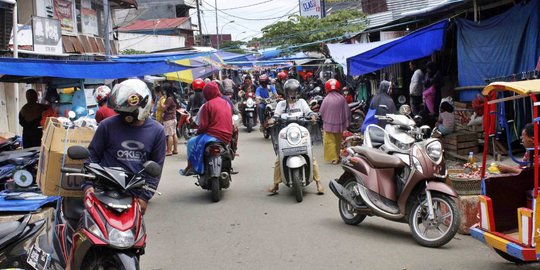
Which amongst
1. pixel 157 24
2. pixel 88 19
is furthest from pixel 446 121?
pixel 157 24

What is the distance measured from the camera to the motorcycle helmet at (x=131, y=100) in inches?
170

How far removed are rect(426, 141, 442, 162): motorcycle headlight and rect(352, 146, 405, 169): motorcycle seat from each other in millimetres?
382

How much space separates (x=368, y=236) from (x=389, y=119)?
4.64ft

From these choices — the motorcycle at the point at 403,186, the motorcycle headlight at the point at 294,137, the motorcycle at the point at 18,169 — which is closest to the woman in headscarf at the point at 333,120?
the motorcycle headlight at the point at 294,137

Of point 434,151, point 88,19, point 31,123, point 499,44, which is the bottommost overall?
point 434,151

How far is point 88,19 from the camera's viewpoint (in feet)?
77.5

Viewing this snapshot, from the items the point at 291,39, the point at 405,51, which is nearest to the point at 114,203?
the point at 405,51

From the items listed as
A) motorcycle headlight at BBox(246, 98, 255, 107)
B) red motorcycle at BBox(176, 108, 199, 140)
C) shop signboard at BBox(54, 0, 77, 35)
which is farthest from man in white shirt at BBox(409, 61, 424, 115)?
shop signboard at BBox(54, 0, 77, 35)

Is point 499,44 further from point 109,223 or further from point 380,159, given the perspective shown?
point 109,223

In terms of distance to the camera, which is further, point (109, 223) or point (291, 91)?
point (291, 91)

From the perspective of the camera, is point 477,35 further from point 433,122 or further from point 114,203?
point 114,203

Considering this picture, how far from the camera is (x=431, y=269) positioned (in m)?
5.20

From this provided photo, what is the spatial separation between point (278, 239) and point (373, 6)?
73.4ft

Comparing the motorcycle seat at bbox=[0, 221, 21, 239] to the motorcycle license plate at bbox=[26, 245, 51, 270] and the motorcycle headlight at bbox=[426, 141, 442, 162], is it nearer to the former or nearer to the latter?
the motorcycle license plate at bbox=[26, 245, 51, 270]
